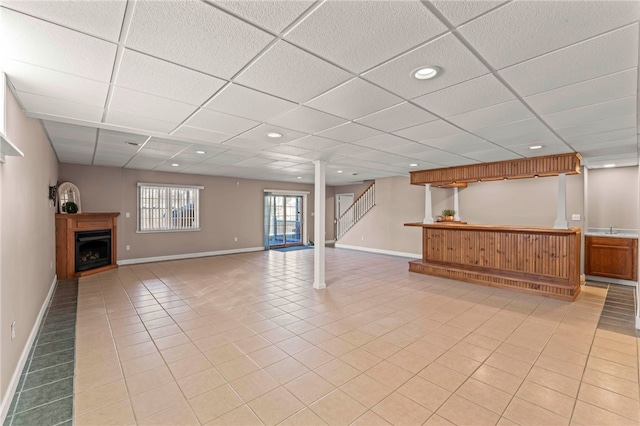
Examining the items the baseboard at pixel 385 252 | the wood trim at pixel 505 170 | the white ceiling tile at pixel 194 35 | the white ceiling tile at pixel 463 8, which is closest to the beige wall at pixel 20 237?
the white ceiling tile at pixel 194 35

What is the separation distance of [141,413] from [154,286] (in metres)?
3.83

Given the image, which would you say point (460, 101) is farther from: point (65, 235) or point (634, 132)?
point (65, 235)

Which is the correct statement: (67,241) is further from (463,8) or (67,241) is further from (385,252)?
(385,252)

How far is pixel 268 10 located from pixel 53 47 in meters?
1.42

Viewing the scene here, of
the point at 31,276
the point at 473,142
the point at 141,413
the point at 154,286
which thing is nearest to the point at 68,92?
the point at 31,276

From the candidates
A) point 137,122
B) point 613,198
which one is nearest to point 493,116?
point 137,122

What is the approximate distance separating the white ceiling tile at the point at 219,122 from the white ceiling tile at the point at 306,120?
348 mm

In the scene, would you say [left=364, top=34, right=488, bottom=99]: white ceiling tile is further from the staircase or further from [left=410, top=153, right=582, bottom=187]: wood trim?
the staircase

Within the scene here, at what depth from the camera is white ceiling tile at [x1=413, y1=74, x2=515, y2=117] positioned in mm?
2314

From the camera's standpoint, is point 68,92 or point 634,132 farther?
point 634,132

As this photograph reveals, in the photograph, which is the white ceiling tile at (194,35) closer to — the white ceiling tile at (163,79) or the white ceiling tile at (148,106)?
the white ceiling tile at (163,79)

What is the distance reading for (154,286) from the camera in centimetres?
540

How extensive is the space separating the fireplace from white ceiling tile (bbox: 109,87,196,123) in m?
4.71

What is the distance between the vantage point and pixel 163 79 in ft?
7.33
